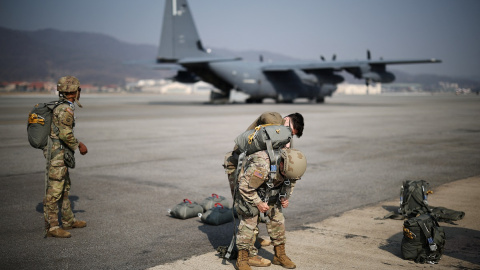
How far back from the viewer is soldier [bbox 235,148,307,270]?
16.5ft

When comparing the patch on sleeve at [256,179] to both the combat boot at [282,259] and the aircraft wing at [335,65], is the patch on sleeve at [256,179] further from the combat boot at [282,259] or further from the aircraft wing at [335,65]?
the aircraft wing at [335,65]

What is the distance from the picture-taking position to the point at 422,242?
5.62 metres

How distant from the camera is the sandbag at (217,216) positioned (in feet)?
23.5

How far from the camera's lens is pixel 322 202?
8.55 m

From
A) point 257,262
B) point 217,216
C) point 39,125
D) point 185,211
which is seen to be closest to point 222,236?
point 217,216

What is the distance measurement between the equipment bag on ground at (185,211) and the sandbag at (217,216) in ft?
0.66

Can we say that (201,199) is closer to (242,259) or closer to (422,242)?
(242,259)

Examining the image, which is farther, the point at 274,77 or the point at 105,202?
the point at 274,77

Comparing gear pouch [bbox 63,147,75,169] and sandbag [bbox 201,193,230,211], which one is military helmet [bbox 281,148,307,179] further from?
gear pouch [bbox 63,147,75,169]

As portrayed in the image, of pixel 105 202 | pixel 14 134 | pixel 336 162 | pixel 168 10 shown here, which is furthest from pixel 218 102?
pixel 105 202

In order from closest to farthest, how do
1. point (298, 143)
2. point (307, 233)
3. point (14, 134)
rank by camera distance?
point (307, 233), point (298, 143), point (14, 134)

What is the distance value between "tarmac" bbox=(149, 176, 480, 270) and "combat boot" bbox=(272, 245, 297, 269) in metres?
0.07

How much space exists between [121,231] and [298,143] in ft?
35.2

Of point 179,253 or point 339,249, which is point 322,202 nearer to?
point 339,249
